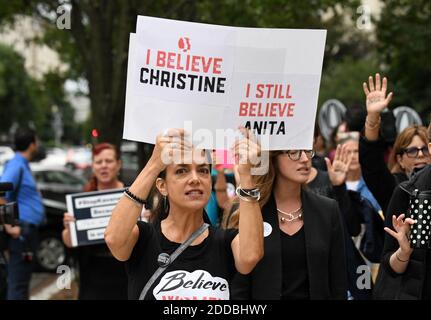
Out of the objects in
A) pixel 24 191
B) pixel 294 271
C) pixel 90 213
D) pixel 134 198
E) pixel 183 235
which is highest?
pixel 134 198

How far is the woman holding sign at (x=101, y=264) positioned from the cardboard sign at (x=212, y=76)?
267cm

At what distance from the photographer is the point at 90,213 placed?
19.5 ft

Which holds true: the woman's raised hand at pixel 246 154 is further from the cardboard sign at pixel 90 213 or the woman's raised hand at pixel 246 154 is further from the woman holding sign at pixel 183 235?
the cardboard sign at pixel 90 213

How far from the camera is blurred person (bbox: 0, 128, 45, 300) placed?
7357 millimetres

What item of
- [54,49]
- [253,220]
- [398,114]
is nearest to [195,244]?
[253,220]

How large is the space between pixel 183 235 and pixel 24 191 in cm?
449

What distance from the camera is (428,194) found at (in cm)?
380

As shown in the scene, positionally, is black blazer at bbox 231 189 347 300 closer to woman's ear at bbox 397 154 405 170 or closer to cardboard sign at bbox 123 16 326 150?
cardboard sign at bbox 123 16 326 150

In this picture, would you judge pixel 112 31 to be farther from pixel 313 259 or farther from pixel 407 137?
pixel 313 259

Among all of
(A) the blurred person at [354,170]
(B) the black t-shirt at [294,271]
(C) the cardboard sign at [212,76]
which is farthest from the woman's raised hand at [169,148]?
(A) the blurred person at [354,170]

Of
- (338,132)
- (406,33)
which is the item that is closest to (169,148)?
(338,132)

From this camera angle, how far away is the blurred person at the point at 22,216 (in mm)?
7357

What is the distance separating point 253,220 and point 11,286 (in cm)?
470
